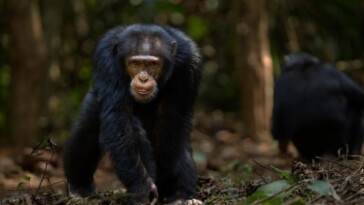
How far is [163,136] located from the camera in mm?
5516

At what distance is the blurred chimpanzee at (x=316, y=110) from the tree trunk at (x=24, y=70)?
3.23 m

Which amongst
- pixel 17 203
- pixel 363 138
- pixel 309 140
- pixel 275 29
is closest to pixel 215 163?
pixel 309 140

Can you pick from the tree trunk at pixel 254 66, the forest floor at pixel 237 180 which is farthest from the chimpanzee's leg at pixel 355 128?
the tree trunk at pixel 254 66

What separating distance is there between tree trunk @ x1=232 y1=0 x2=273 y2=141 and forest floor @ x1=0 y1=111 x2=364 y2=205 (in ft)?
1.16

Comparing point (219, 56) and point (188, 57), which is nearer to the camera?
point (188, 57)

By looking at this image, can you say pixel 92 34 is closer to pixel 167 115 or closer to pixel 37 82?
pixel 37 82

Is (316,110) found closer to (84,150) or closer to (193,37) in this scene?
(193,37)

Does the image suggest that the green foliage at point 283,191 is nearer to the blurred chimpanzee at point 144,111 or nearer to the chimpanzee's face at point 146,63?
the blurred chimpanzee at point 144,111

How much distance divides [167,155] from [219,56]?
943 cm

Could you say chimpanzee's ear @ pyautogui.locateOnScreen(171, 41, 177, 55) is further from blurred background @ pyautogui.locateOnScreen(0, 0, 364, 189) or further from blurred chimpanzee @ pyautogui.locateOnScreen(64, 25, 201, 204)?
blurred background @ pyautogui.locateOnScreen(0, 0, 364, 189)

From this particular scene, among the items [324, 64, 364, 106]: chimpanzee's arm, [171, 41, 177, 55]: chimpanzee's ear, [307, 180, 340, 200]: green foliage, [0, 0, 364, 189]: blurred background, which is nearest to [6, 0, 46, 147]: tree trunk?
[0, 0, 364, 189]: blurred background

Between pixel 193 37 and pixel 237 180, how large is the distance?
666 cm

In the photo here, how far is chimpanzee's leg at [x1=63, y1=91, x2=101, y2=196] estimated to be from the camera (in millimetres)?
5719

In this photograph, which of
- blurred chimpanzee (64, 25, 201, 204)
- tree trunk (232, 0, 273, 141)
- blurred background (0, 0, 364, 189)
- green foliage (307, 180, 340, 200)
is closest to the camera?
green foliage (307, 180, 340, 200)
